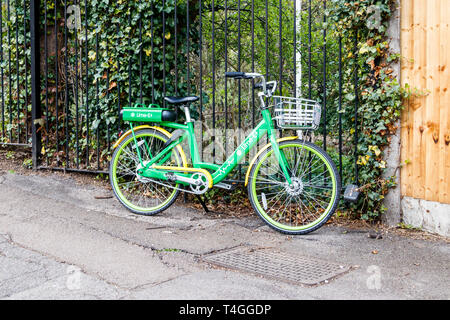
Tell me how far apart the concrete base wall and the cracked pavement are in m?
0.22

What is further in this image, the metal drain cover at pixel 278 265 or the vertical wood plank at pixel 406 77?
the vertical wood plank at pixel 406 77

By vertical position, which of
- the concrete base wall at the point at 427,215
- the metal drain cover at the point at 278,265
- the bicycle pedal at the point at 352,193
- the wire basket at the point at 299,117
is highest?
the wire basket at the point at 299,117

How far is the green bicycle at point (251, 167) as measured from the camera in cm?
461

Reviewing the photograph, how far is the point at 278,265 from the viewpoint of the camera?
151 inches

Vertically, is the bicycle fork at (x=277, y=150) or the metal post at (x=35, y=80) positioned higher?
the metal post at (x=35, y=80)

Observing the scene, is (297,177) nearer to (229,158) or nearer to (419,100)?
(229,158)

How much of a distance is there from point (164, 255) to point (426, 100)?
2556mm

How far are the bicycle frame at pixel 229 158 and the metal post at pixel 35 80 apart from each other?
1.90 m

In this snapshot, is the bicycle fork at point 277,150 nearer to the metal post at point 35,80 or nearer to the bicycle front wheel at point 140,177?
the bicycle front wheel at point 140,177

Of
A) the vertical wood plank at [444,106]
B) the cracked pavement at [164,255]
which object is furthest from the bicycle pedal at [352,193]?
the vertical wood plank at [444,106]

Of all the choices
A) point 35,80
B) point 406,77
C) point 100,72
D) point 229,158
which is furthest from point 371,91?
point 35,80

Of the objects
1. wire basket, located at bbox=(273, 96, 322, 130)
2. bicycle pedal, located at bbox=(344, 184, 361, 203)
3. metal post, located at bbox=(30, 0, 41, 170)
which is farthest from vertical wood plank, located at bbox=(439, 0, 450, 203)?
metal post, located at bbox=(30, 0, 41, 170)

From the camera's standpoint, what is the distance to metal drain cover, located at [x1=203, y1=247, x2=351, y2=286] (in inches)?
141
